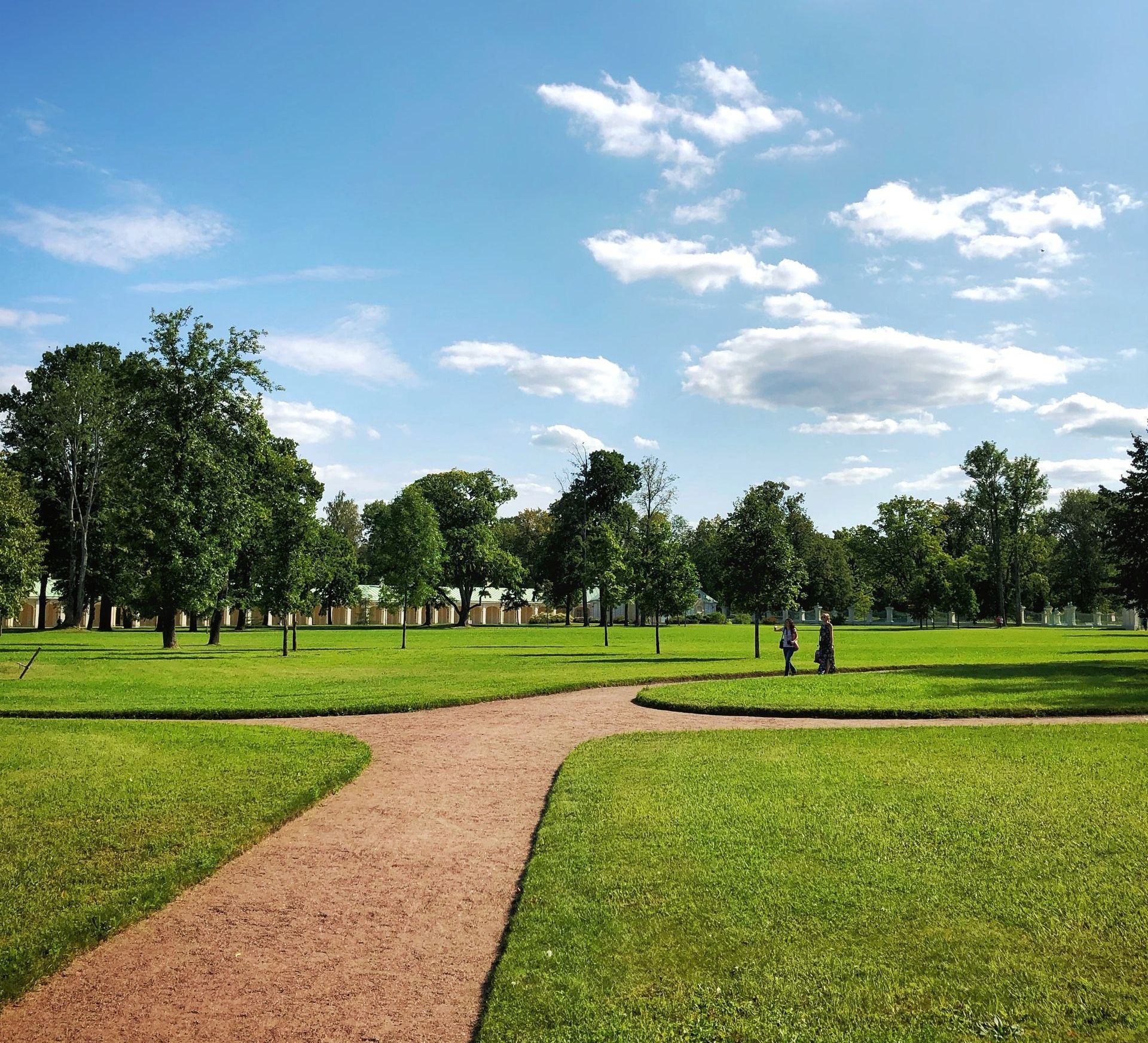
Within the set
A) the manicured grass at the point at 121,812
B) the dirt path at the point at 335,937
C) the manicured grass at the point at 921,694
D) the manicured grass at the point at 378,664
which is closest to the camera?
the dirt path at the point at 335,937

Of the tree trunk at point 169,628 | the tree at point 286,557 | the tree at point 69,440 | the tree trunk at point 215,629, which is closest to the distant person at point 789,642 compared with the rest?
the tree at point 286,557

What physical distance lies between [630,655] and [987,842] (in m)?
28.9

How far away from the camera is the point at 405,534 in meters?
67.5

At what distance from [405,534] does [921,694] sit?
173ft

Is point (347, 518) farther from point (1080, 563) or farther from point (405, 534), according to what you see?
point (1080, 563)

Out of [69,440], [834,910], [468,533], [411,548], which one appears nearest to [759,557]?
[834,910]

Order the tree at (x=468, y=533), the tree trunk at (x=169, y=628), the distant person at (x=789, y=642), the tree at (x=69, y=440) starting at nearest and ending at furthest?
the distant person at (x=789, y=642) < the tree trunk at (x=169, y=628) < the tree at (x=69, y=440) < the tree at (x=468, y=533)

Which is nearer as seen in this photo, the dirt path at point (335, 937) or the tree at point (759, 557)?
the dirt path at point (335, 937)

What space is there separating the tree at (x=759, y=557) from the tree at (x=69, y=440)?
43.1 meters

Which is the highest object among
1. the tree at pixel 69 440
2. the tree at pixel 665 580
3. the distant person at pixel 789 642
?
the tree at pixel 69 440

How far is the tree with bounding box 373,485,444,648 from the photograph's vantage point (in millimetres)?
66562

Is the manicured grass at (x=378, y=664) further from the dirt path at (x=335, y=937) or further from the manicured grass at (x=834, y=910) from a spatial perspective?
the manicured grass at (x=834, y=910)

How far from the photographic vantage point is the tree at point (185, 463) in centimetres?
3544

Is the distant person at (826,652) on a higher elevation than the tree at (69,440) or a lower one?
lower
